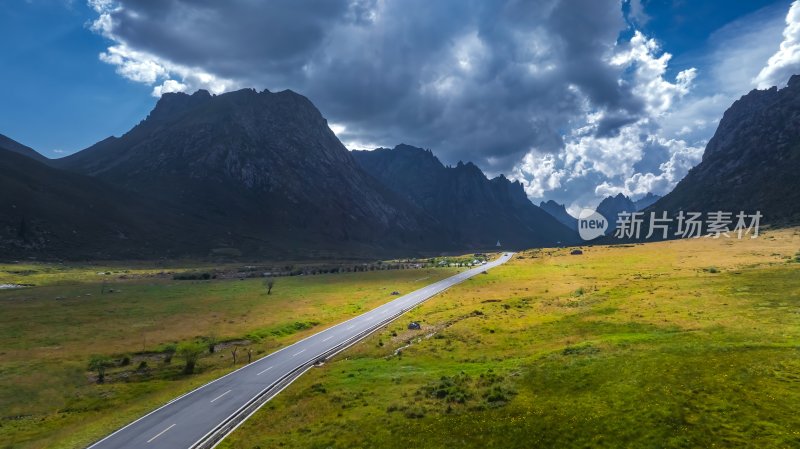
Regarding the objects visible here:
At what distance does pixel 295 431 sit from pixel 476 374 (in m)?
16.4

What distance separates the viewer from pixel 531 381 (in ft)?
108

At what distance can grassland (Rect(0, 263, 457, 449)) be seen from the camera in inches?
1485

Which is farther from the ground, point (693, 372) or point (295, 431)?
point (693, 372)

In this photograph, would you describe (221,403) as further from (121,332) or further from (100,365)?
(121,332)

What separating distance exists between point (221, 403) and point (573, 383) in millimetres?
29907

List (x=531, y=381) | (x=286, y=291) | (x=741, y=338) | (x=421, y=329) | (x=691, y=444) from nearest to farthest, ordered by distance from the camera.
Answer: (x=691, y=444) → (x=531, y=381) → (x=741, y=338) → (x=421, y=329) → (x=286, y=291)

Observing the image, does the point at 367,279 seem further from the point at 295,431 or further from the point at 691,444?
the point at 691,444

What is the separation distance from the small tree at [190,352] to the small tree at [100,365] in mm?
8250

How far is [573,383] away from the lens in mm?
30688

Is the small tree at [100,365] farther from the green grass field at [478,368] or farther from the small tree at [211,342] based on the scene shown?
the small tree at [211,342]

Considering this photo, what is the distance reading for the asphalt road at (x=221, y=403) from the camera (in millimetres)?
29631

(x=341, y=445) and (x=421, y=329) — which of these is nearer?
(x=341, y=445)

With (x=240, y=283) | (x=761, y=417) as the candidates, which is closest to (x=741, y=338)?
(x=761, y=417)

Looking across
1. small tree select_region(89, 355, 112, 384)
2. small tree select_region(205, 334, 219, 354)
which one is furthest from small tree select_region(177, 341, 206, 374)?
small tree select_region(89, 355, 112, 384)
